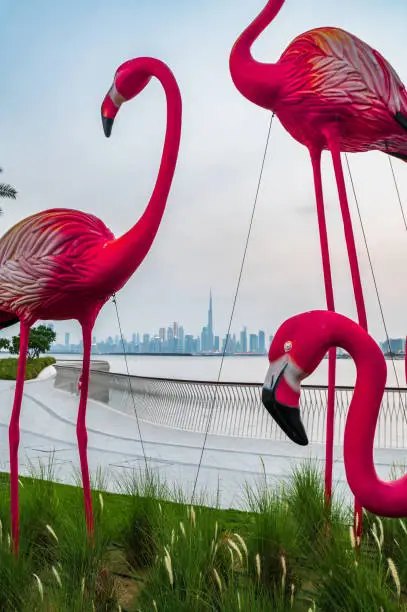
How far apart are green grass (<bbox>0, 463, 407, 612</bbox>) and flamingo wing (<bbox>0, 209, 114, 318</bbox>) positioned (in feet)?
4.54

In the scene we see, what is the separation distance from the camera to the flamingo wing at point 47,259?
3371 millimetres

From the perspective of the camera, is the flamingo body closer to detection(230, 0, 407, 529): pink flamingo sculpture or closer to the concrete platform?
detection(230, 0, 407, 529): pink flamingo sculpture

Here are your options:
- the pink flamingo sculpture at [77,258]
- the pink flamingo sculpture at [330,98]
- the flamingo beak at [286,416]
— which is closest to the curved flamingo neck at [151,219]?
the pink flamingo sculpture at [77,258]

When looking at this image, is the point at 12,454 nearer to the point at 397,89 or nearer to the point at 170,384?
the point at 397,89

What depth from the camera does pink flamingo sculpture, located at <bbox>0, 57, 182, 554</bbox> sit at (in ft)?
10.9

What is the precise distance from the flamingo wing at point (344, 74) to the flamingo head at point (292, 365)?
1680mm

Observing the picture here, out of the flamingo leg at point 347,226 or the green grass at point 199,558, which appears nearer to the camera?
the green grass at point 199,558

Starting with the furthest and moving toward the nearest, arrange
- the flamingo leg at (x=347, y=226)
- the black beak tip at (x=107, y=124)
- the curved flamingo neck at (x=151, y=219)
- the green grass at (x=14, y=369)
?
the green grass at (x=14, y=369) < the black beak tip at (x=107, y=124) < the flamingo leg at (x=347, y=226) < the curved flamingo neck at (x=151, y=219)

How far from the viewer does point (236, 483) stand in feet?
21.2

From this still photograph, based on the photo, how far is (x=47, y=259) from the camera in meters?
3.39

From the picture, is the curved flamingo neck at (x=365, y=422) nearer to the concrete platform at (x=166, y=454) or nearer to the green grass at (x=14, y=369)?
the concrete platform at (x=166, y=454)

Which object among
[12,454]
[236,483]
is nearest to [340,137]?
[12,454]

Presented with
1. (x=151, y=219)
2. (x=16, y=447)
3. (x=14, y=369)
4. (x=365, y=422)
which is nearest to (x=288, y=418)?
(x=365, y=422)

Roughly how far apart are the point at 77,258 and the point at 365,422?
1.93 m
